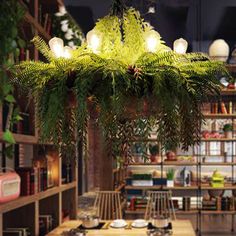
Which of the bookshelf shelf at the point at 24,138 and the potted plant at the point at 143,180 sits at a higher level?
the bookshelf shelf at the point at 24,138

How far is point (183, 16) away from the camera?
8.35 m

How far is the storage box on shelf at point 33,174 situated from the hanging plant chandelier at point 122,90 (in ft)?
2.67

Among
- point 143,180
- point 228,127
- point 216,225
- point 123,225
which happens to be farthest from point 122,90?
point 216,225

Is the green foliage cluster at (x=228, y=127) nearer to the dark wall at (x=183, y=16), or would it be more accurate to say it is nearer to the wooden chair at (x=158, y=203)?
the dark wall at (x=183, y=16)

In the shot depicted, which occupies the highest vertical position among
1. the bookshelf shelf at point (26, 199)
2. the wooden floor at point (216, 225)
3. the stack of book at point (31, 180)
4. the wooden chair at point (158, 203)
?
the stack of book at point (31, 180)

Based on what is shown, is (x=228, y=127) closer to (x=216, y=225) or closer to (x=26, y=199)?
(x=216, y=225)

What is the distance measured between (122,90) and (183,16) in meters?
6.29

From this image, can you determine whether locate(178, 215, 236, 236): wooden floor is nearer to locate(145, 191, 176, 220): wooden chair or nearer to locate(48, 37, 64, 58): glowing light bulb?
locate(145, 191, 176, 220): wooden chair

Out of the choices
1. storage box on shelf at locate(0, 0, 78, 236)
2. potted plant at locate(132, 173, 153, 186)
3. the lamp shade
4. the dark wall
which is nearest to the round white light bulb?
storage box on shelf at locate(0, 0, 78, 236)

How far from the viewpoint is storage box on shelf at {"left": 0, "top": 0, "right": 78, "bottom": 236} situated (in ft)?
12.3

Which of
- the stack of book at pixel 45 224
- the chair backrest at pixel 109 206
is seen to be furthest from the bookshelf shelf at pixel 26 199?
the chair backrest at pixel 109 206

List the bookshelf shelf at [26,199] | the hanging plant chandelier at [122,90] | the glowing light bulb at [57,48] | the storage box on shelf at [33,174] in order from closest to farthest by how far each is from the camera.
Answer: the hanging plant chandelier at [122,90] → the glowing light bulb at [57,48] → the bookshelf shelf at [26,199] → the storage box on shelf at [33,174]

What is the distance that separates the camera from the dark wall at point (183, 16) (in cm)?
761

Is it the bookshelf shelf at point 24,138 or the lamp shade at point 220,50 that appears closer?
the bookshelf shelf at point 24,138
